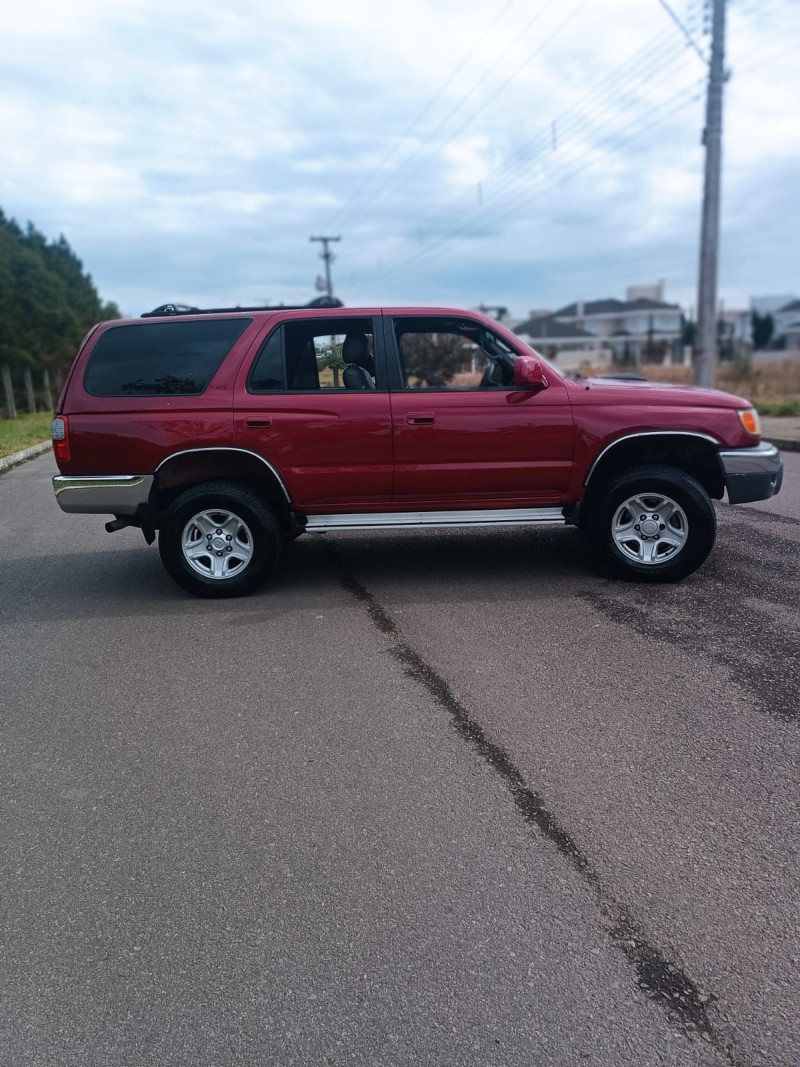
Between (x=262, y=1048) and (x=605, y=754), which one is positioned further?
(x=605, y=754)

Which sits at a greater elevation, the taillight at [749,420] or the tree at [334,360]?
the tree at [334,360]

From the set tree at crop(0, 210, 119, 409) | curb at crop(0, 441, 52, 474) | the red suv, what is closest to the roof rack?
the red suv

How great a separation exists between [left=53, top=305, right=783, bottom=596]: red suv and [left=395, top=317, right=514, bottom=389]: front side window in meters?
0.03

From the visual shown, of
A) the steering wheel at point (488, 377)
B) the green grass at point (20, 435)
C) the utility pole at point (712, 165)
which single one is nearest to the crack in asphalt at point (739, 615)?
the steering wheel at point (488, 377)

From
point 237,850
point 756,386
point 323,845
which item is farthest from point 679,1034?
point 756,386

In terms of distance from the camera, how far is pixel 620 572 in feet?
21.8

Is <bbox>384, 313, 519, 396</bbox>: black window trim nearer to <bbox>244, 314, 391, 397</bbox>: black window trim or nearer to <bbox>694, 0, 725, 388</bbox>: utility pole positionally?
<bbox>244, 314, 391, 397</bbox>: black window trim

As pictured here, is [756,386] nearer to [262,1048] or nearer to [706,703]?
[706,703]

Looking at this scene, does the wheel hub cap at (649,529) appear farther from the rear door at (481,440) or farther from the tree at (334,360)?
the tree at (334,360)

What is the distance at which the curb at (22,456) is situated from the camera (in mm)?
15523

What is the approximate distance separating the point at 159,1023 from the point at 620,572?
4.86 meters

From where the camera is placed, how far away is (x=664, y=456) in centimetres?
679

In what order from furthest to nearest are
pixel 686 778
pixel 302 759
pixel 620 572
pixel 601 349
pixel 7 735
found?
pixel 601 349, pixel 620 572, pixel 7 735, pixel 302 759, pixel 686 778

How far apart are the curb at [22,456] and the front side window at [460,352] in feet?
33.1
